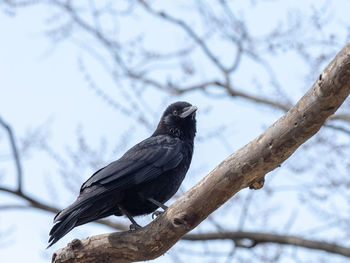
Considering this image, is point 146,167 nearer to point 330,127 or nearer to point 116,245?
point 116,245

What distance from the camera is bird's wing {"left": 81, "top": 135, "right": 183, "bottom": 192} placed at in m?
5.14

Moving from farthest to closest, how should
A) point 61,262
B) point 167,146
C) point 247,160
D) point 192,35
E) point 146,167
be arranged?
point 192,35 → point 167,146 → point 146,167 → point 61,262 → point 247,160

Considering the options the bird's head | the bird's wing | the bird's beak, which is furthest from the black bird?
the bird's beak

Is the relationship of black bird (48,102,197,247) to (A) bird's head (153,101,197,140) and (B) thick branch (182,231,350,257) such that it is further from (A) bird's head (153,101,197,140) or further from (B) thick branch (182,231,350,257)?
(B) thick branch (182,231,350,257)

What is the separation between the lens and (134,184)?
17.3ft

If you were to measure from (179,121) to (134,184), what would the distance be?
1454 mm

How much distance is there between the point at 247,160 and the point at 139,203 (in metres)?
1.68

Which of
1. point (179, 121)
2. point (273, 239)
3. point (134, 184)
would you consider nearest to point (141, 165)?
point (134, 184)

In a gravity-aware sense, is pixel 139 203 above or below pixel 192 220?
A: below

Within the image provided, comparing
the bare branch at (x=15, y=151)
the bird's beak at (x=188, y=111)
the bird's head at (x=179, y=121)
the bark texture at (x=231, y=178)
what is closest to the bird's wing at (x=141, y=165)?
the bird's head at (x=179, y=121)

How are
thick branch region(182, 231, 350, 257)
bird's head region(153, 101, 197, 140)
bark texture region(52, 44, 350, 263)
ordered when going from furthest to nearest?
thick branch region(182, 231, 350, 257)
bird's head region(153, 101, 197, 140)
bark texture region(52, 44, 350, 263)

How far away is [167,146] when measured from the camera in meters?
5.90

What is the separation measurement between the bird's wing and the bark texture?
1.78ft

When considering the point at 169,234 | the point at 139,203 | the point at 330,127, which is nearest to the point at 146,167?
the point at 139,203
